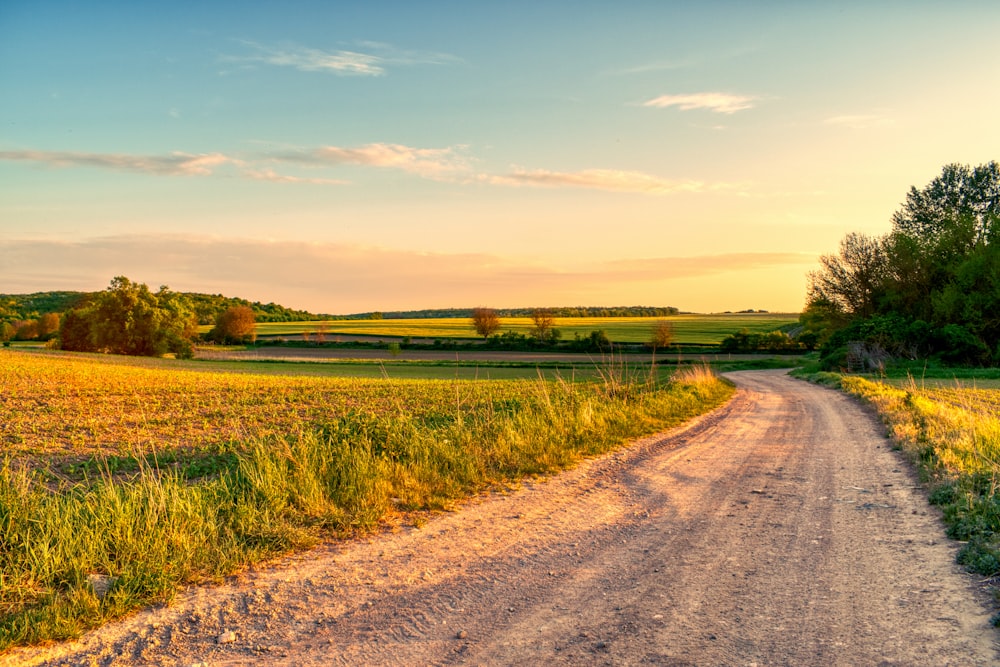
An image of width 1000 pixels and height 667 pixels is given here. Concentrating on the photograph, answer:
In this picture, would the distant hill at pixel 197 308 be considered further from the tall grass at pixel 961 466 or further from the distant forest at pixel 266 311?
the tall grass at pixel 961 466

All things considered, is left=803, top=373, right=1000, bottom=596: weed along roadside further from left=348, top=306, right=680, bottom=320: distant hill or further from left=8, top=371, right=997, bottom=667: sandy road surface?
left=348, top=306, right=680, bottom=320: distant hill

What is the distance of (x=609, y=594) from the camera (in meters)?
5.44

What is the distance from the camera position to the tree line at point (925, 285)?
4450 centimetres

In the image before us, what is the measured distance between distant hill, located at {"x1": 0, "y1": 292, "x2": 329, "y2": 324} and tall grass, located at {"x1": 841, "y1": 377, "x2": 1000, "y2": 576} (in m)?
113

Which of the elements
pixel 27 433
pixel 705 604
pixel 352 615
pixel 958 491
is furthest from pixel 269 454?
pixel 958 491

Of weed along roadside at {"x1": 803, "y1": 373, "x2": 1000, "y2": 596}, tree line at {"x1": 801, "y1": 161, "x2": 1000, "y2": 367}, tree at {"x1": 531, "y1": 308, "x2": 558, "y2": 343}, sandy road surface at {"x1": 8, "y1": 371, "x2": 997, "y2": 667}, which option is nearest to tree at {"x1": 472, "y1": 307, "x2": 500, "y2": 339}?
tree at {"x1": 531, "y1": 308, "x2": 558, "y2": 343}

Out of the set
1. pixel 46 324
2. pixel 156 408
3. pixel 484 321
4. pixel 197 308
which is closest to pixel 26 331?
pixel 46 324

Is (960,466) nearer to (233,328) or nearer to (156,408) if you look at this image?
(156,408)

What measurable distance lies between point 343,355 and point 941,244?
190 ft

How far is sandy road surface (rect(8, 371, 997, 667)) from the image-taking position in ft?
14.6

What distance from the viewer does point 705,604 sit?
5.16 m

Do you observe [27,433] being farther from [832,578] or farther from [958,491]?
[958,491]

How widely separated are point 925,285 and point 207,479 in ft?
185

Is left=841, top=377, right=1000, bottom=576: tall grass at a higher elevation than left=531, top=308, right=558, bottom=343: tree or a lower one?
lower
